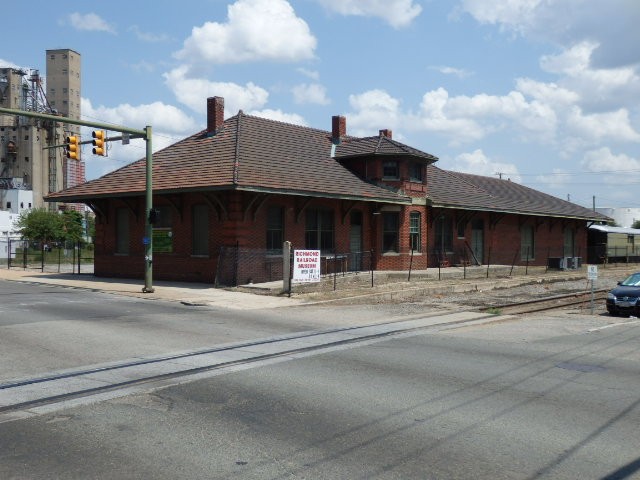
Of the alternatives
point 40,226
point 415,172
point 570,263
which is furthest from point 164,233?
point 40,226

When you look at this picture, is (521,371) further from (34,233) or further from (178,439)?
(34,233)

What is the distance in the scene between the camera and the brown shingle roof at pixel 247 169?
24391mm

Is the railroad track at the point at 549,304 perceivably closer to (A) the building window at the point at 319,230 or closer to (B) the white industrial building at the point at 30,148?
(A) the building window at the point at 319,230

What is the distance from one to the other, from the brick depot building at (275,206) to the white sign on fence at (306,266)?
8.68 feet

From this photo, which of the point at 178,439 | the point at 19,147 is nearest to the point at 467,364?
the point at 178,439

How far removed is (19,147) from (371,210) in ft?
356

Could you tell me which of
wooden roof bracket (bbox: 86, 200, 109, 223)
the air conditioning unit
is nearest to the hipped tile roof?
wooden roof bracket (bbox: 86, 200, 109, 223)

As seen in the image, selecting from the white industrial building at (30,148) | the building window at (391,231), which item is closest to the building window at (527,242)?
the building window at (391,231)

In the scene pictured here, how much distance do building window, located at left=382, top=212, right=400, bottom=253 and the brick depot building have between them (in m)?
0.05

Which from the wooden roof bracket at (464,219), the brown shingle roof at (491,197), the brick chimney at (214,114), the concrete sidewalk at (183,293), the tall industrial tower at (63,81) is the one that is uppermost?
the tall industrial tower at (63,81)

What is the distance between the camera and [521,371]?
31.2ft

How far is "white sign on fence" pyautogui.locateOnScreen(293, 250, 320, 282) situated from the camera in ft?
72.8

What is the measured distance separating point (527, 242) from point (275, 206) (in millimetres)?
22098

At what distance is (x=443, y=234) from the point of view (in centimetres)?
3416
